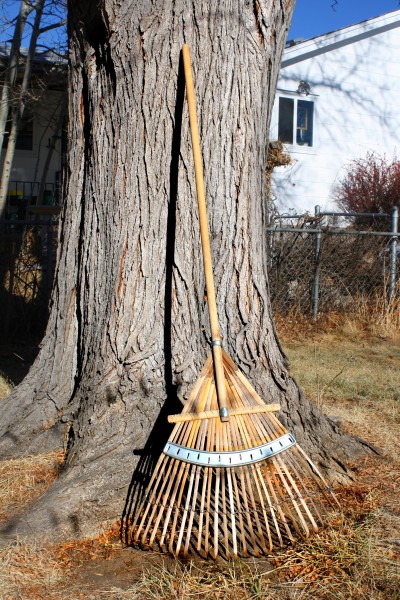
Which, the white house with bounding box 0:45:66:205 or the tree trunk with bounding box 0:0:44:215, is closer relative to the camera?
the tree trunk with bounding box 0:0:44:215

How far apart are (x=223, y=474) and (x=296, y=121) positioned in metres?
12.9

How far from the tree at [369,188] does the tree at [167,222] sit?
38.5 feet

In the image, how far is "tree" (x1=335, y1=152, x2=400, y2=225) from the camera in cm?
1488

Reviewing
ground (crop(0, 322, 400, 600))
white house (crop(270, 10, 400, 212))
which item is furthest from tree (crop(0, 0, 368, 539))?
white house (crop(270, 10, 400, 212))

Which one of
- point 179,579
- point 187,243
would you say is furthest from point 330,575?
point 187,243

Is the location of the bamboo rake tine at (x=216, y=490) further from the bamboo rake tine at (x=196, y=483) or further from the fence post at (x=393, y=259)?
the fence post at (x=393, y=259)

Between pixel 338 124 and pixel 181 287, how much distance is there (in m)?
12.7

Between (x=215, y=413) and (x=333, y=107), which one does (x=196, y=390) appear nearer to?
(x=215, y=413)

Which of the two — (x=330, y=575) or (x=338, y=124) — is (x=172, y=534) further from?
(x=338, y=124)

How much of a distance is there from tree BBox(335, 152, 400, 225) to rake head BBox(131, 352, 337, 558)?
12584 mm

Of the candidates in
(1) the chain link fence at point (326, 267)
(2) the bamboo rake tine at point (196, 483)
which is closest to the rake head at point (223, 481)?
(2) the bamboo rake tine at point (196, 483)

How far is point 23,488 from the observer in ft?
11.0

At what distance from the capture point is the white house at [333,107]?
47.6 feet

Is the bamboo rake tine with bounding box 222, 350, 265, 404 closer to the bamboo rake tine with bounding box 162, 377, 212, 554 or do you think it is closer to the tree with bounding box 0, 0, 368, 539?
the bamboo rake tine with bounding box 162, 377, 212, 554
